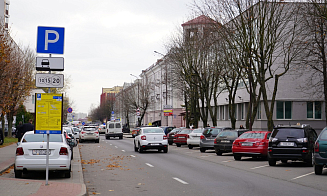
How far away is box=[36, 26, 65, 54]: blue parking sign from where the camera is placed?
35.5 feet

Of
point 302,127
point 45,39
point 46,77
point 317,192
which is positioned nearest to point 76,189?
point 46,77

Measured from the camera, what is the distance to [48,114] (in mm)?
10719

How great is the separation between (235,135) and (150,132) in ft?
17.4

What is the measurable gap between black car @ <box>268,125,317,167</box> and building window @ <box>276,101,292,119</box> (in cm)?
2430

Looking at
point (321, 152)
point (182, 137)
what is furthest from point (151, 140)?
point (321, 152)

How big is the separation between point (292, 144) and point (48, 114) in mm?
10290

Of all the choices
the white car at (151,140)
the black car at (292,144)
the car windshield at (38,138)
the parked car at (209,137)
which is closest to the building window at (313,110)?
the parked car at (209,137)

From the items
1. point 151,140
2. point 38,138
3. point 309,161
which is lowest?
point 309,161

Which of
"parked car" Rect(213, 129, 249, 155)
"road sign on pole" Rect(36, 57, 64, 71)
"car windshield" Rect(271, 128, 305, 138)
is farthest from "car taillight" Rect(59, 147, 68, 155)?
"parked car" Rect(213, 129, 249, 155)

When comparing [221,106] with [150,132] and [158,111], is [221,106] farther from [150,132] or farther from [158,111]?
[158,111]

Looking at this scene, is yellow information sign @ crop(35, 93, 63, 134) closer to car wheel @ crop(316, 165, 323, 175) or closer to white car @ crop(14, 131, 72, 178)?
white car @ crop(14, 131, 72, 178)

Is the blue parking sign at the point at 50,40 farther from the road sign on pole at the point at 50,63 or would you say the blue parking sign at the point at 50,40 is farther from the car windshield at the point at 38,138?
the car windshield at the point at 38,138

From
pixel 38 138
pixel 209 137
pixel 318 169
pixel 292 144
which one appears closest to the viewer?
pixel 38 138

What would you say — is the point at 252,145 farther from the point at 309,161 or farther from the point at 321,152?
the point at 321,152
